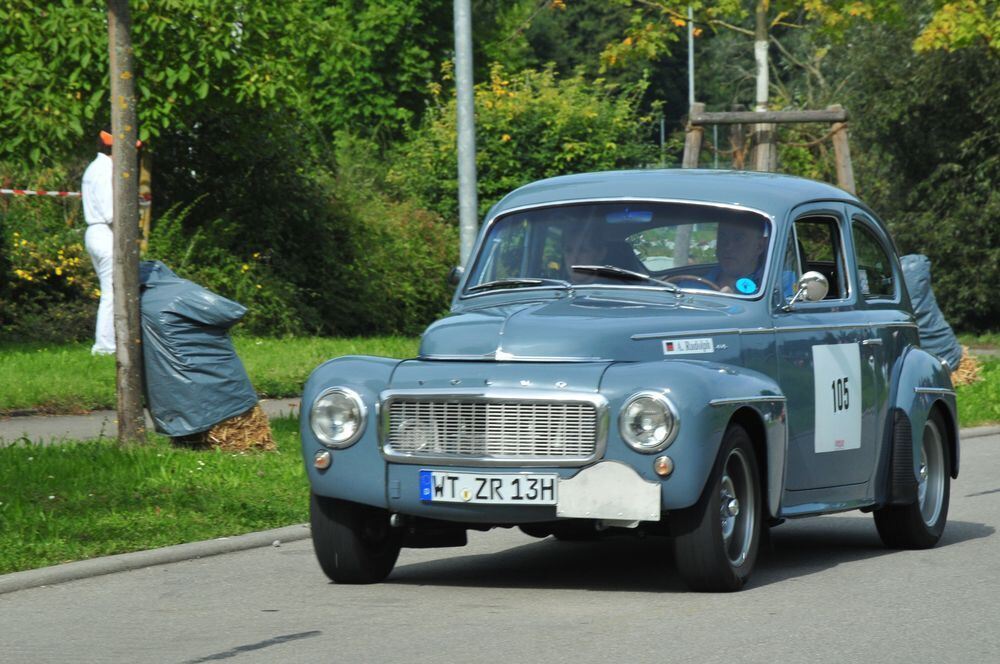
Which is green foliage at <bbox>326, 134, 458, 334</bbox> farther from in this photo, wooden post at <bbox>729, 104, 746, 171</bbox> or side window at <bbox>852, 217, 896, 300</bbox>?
side window at <bbox>852, 217, 896, 300</bbox>

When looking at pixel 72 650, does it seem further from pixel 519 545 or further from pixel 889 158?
pixel 889 158

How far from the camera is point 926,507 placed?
980 cm

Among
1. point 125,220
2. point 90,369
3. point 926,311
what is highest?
point 125,220

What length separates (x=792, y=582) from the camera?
8367 mm

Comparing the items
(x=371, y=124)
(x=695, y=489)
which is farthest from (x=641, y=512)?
(x=371, y=124)

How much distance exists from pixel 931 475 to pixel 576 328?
2.83 metres

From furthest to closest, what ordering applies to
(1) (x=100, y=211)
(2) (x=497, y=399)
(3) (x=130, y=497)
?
(1) (x=100, y=211) → (3) (x=130, y=497) → (2) (x=497, y=399)

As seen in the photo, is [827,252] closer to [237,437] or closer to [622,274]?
[622,274]

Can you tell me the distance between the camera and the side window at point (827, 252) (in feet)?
31.4

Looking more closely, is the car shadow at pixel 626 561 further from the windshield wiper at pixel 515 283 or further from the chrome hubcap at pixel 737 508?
the windshield wiper at pixel 515 283

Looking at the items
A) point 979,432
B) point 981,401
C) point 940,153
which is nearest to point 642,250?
point 979,432

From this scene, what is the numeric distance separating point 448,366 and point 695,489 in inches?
45.9

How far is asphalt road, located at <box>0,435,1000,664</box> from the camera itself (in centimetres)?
663

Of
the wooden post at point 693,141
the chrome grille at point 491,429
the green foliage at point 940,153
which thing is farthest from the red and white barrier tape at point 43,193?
the chrome grille at point 491,429
